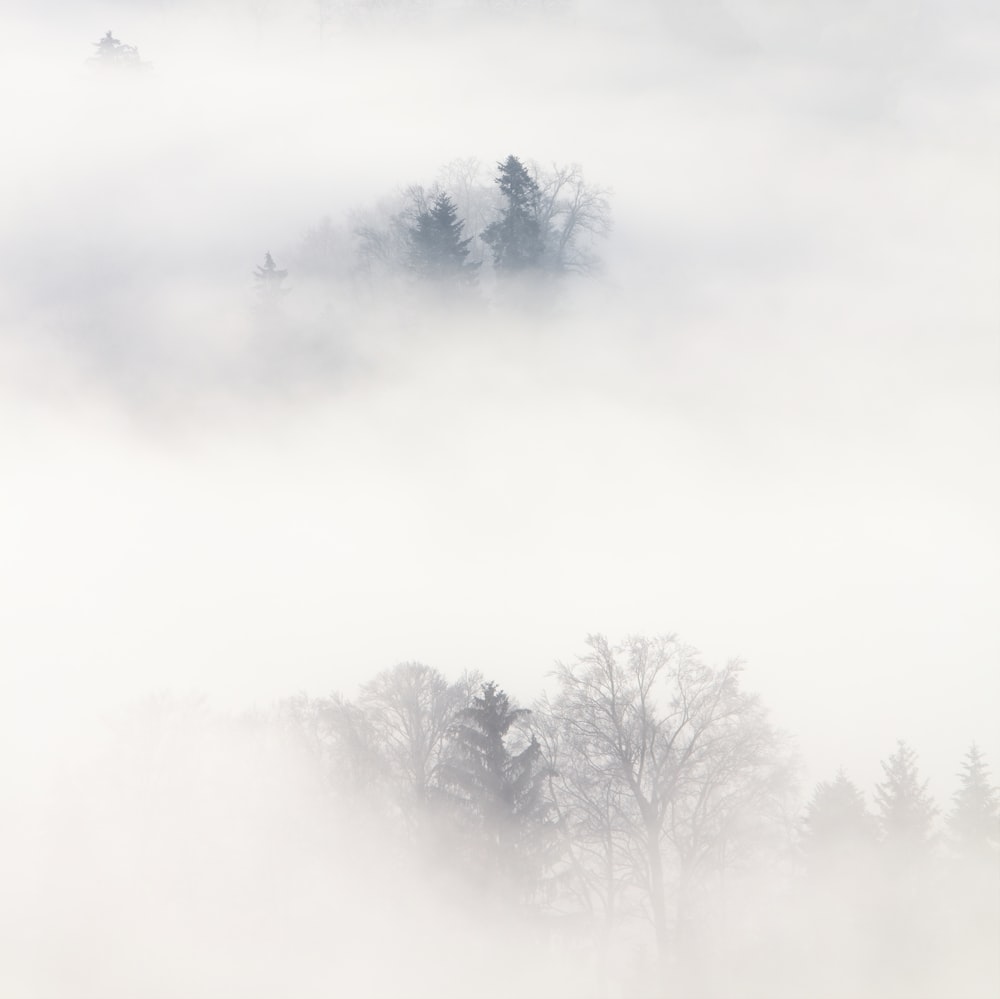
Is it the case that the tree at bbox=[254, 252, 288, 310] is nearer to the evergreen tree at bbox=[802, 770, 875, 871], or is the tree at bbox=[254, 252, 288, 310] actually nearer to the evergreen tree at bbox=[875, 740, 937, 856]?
the evergreen tree at bbox=[802, 770, 875, 871]

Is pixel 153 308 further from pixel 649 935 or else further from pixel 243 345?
pixel 649 935

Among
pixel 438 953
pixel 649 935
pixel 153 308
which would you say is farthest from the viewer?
pixel 153 308

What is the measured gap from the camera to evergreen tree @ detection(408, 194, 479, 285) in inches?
3211

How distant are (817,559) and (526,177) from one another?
28.1 metres

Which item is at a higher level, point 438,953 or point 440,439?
point 440,439

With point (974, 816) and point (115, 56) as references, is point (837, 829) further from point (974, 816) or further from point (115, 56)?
point (115, 56)

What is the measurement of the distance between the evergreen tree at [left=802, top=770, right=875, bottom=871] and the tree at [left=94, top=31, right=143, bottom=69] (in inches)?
4351

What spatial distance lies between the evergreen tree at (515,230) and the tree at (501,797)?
47.3 metres

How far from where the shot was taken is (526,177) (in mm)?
82938

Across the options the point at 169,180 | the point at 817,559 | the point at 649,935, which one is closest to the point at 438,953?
the point at 649,935

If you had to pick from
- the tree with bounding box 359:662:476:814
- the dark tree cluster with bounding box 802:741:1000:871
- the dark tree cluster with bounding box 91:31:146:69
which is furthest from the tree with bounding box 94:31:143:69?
the dark tree cluster with bounding box 802:741:1000:871

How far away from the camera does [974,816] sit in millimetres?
45219

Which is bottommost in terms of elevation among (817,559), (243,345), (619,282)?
(817,559)

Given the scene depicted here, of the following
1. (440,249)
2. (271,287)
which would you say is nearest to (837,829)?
(440,249)
